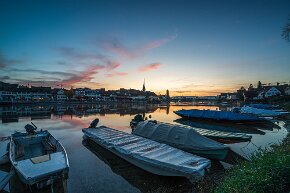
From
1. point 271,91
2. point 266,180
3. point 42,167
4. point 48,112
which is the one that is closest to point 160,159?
point 266,180

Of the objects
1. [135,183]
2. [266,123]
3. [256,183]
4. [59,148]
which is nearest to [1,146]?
[59,148]

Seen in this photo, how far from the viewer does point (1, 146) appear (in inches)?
800

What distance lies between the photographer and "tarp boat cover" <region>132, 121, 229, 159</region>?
14.7 metres

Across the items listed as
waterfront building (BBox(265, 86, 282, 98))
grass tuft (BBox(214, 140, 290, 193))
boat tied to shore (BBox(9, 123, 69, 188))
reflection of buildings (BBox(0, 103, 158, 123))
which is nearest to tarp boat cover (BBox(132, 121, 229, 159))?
grass tuft (BBox(214, 140, 290, 193))

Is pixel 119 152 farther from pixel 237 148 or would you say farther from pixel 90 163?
pixel 237 148

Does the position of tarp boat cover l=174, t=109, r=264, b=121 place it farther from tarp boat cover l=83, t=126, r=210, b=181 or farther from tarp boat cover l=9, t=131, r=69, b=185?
tarp boat cover l=9, t=131, r=69, b=185

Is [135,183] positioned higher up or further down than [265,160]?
further down

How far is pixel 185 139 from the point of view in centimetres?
1597

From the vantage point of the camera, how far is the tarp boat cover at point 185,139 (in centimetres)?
1469

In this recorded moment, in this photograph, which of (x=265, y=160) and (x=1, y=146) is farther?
(x=1, y=146)

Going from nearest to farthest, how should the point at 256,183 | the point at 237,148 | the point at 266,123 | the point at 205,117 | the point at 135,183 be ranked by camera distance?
1. the point at 256,183
2. the point at 135,183
3. the point at 237,148
4. the point at 266,123
5. the point at 205,117

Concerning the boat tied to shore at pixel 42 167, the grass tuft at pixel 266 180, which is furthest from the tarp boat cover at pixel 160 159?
the boat tied to shore at pixel 42 167

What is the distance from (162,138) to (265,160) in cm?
961

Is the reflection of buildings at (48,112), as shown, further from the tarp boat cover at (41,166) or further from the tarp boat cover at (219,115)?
the tarp boat cover at (41,166)
